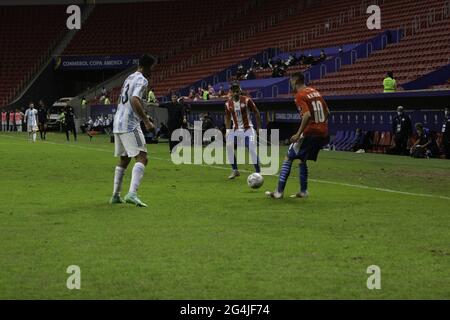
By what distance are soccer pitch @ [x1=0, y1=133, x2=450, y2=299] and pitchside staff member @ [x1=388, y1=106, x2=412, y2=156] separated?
38.4 ft

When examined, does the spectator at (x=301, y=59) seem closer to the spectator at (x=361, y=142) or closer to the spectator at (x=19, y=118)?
the spectator at (x=361, y=142)


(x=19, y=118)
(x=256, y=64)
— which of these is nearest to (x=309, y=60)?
(x=256, y=64)

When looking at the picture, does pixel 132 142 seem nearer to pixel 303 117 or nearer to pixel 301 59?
pixel 303 117

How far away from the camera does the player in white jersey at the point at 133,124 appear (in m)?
13.1

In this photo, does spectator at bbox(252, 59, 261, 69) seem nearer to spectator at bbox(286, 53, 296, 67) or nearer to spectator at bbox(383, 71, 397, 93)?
spectator at bbox(286, 53, 296, 67)

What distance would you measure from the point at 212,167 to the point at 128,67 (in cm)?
4324

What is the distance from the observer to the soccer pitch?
288 inches

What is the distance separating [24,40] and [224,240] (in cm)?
6431

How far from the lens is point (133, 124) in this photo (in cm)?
1341

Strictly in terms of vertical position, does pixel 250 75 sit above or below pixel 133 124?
above

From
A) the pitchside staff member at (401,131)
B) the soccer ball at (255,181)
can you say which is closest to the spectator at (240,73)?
the pitchside staff member at (401,131)

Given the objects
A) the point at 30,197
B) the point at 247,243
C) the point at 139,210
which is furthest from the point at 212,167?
the point at 247,243
